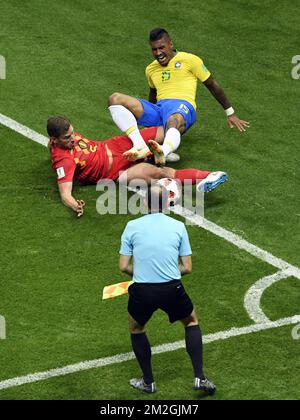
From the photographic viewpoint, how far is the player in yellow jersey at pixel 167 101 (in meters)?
15.7

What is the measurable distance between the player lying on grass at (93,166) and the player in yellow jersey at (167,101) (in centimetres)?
24

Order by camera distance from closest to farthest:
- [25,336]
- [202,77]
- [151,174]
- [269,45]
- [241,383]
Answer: [241,383], [25,336], [151,174], [202,77], [269,45]

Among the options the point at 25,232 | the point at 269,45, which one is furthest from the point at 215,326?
the point at 269,45

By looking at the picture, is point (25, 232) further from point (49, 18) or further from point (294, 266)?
point (49, 18)

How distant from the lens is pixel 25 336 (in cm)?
1238

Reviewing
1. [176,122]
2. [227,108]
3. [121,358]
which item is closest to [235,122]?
[227,108]

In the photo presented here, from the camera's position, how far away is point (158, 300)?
11.0 metres

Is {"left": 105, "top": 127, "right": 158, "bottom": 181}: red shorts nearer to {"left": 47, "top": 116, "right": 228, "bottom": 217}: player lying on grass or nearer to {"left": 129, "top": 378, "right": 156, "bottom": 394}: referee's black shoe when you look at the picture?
{"left": 47, "top": 116, "right": 228, "bottom": 217}: player lying on grass

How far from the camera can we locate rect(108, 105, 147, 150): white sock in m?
15.6

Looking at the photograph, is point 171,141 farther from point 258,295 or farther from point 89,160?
point 258,295

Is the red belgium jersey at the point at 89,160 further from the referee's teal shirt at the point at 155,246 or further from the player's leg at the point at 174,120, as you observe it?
the referee's teal shirt at the point at 155,246

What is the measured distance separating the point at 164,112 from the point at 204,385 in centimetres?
571

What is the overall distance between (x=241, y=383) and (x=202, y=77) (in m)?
5.86

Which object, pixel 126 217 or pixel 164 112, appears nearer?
pixel 126 217
